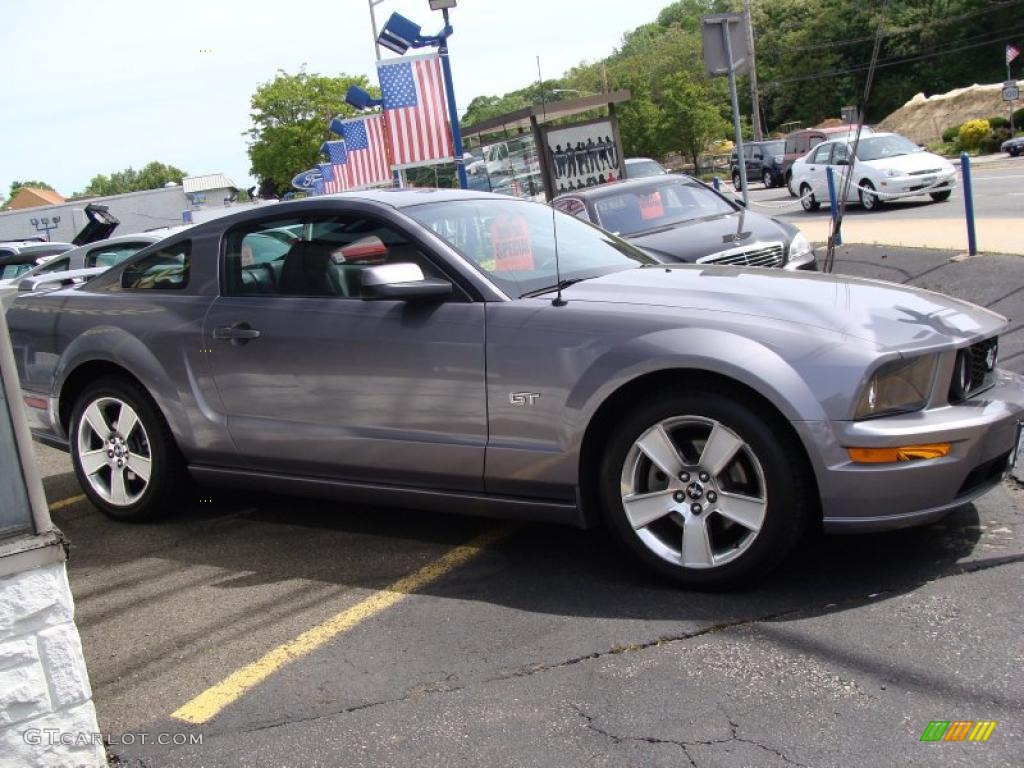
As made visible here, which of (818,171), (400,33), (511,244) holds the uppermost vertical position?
(400,33)

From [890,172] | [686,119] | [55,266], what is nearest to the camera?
[55,266]

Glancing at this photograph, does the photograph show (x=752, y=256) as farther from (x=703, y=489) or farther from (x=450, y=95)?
(x=450, y=95)

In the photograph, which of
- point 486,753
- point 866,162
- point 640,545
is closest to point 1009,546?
point 640,545

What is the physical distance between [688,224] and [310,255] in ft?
20.4

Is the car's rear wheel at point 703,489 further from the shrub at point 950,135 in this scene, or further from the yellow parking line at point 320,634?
the shrub at point 950,135

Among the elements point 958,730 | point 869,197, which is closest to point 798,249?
point 958,730

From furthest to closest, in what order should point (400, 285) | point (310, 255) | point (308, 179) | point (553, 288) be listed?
1. point (308, 179)
2. point (310, 255)
3. point (553, 288)
4. point (400, 285)

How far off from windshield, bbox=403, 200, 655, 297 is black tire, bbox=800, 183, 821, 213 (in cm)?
2022

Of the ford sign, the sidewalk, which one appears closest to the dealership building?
the ford sign

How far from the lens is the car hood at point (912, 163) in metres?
20.5

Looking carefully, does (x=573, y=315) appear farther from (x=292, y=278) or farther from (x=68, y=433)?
(x=68, y=433)

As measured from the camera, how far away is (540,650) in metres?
3.60

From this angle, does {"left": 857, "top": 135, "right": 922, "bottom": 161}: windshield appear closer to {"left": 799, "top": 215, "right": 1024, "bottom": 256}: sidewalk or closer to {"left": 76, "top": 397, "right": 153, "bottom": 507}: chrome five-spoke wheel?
{"left": 799, "top": 215, "right": 1024, "bottom": 256}: sidewalk

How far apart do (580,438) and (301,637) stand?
127 centimetres
